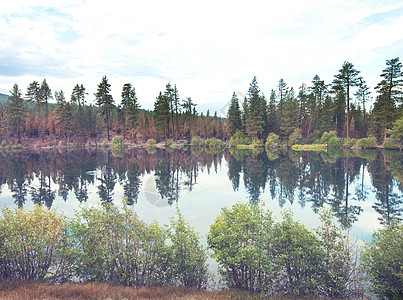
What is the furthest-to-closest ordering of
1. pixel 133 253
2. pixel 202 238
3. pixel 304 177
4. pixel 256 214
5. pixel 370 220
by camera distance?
pixel 304 177, pixel 370 220, pixel 202 238, pixel 256 214, pixel 133 253

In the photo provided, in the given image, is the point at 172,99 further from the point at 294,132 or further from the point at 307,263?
the point at 307,263

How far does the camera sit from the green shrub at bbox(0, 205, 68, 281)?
22.9 ft

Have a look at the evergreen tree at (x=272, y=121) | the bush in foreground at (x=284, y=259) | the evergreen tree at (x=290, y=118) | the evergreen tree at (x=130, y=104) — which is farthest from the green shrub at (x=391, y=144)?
the evergreen tree at (x=130, y=104)

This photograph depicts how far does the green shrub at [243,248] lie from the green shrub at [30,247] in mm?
4419

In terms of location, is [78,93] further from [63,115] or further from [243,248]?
[243,248]

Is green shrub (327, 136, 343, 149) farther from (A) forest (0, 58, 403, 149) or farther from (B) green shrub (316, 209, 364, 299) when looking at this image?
(B) green shrub (316, 209, 364, 299)

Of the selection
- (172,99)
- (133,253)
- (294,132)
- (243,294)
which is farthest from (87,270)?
(172,99)

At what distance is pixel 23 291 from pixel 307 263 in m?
7.38

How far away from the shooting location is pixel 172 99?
81500 millimetres

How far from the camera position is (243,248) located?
692 centimetres

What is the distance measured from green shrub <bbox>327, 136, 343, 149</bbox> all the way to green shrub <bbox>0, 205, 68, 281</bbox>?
6088 centimetres

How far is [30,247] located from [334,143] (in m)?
61.9

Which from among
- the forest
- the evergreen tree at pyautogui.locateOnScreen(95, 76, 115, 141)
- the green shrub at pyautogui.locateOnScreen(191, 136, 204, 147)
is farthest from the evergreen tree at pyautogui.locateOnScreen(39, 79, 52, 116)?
the green shrub at pyautogui.locateOnScreen(191, 136, 204, 147)

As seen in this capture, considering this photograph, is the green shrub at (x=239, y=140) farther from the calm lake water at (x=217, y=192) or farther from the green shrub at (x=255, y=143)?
the calm lake water at (x=217, y=192)
